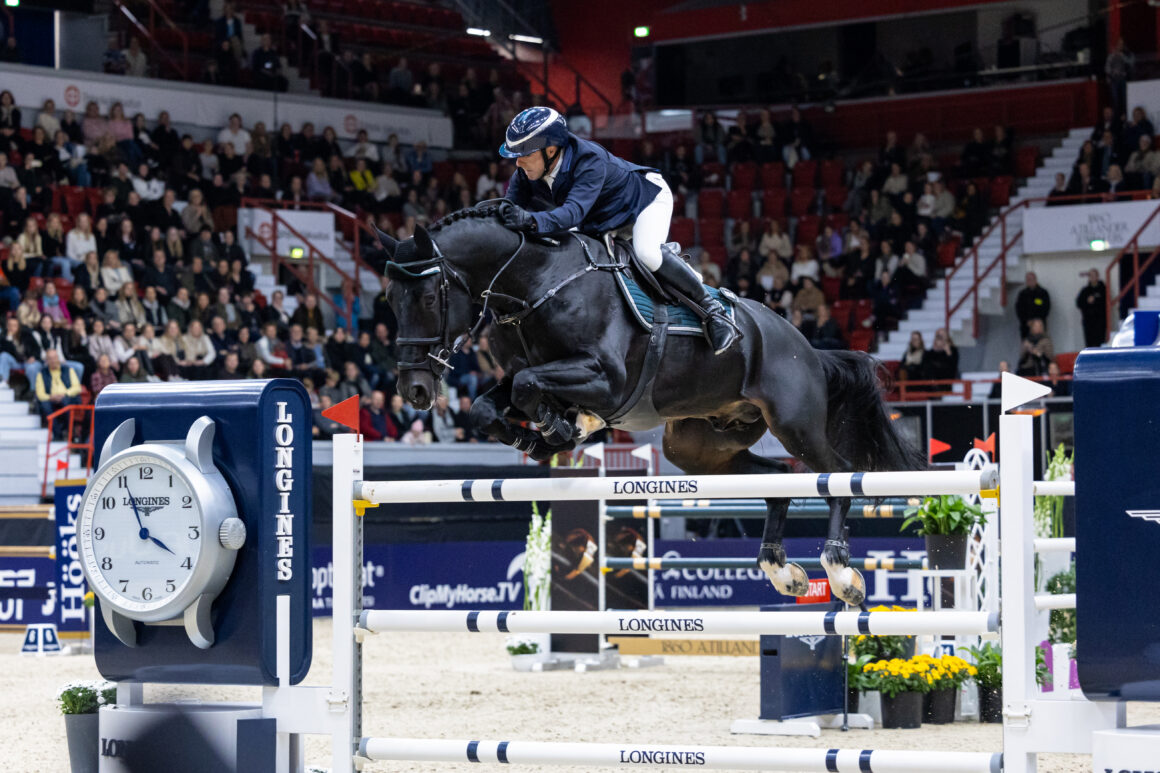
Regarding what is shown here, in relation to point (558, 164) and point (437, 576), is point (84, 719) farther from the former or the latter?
point (437, 576)

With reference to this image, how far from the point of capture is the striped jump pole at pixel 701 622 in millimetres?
3537

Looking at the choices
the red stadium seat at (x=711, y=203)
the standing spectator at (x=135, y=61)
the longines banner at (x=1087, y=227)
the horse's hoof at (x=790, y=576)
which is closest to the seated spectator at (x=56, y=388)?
the standing spectator at (x=135, y=61)

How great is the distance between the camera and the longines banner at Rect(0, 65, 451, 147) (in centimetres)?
1719

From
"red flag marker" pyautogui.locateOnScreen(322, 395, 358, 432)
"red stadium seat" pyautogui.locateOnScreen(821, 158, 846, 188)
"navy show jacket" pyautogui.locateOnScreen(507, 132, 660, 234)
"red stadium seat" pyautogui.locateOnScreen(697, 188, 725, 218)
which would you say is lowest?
"red flag marker" pyautogui.locateOnScreen(322, 395, 358, 432)

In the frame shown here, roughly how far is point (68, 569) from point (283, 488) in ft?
22.4

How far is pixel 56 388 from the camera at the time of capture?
42.0 ft

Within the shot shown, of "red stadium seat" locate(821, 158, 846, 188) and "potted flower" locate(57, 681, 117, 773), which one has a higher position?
"red stadium seat" locate(821, 158, 846, 188)

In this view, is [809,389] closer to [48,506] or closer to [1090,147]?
[48,506]

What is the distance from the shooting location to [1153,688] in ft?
10.5

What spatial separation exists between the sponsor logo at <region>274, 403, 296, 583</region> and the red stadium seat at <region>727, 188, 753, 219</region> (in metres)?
16.1

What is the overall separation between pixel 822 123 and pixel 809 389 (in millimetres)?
16511

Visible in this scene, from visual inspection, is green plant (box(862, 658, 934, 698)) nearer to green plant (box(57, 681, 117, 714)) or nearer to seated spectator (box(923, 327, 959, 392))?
green plant (box(57, 681, 117, 714))

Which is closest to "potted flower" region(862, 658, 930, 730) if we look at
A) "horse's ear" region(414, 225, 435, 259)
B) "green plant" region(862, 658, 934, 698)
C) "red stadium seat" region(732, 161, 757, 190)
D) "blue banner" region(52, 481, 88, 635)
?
"green plant" region(862, 658, 934, 698)

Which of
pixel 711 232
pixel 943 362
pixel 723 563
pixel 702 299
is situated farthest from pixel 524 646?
pixel 711 232
